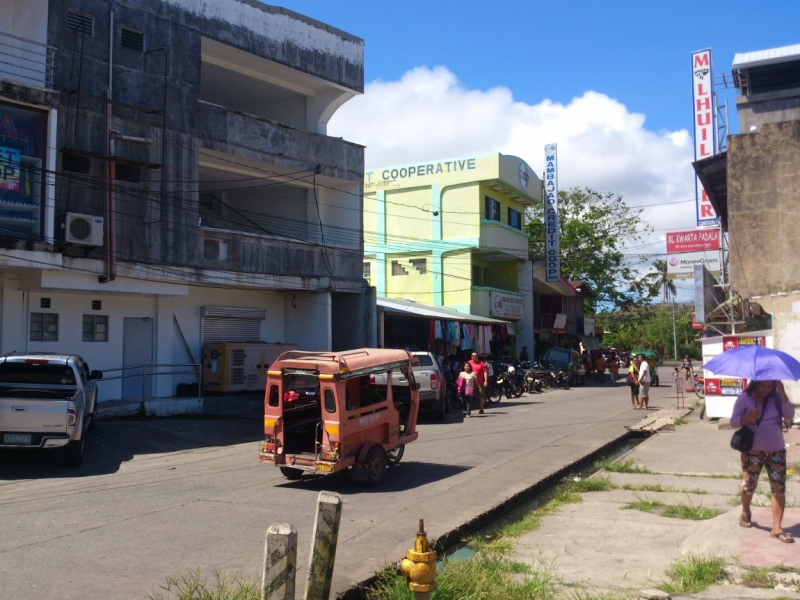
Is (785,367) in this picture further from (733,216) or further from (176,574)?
(733,216)

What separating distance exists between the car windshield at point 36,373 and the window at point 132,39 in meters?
8.89

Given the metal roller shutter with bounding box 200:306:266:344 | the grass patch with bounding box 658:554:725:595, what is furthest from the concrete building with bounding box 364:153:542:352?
the grass patch with bounding box 658:554:725:595

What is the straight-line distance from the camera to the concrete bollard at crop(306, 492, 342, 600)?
5.16 meters

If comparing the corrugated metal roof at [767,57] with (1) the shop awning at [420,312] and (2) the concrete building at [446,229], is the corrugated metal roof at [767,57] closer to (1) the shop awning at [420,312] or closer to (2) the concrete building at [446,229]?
(2) the concrete building at [446,229]

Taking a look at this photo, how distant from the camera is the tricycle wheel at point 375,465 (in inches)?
418

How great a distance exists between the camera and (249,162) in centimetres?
2131

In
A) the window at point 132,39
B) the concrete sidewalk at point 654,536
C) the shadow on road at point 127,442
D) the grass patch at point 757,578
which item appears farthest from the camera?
the window at point 132,39

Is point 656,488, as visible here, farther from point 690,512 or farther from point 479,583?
point 479,583

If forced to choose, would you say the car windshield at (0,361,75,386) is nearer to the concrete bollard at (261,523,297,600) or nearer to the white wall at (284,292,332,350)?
the concrete bollard at (261,523,297,600)

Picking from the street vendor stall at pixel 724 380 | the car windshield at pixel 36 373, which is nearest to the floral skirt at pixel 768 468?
the street vendor stall at pixel 724 380

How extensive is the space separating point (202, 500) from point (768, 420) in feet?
22.5

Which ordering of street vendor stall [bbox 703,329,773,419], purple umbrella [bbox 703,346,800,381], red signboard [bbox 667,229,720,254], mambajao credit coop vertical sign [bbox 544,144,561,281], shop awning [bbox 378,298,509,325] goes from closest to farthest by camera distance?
purple umbrella [bbox 703,346,800,381] → street vendor stall [bbox 703,329,773,419] → shop awning [bbox 378,298,509,325] → red signboard [bbox 667,229,720,254] → mambajao credit coop vertical sign [bbox 544,144,561,281]

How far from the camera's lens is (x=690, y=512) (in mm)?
8625

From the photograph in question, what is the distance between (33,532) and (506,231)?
32141 millimetres
